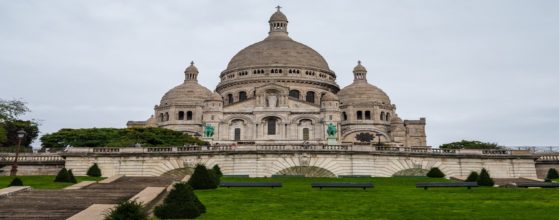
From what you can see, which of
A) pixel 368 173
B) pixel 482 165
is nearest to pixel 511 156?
pixel 482 165

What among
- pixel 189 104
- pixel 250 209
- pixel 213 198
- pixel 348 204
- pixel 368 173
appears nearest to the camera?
pixel 250 209

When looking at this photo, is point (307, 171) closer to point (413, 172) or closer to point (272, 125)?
point (413, 172)

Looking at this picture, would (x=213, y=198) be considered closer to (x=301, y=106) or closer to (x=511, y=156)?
(x=511, y=156)

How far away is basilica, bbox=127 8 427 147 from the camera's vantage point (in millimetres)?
76938

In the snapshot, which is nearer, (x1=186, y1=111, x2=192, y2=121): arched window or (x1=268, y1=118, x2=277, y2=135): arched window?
(x1=268, y1=118, x2=277, y2=135): arched window

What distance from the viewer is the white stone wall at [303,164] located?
43.7m

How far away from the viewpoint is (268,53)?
304ft

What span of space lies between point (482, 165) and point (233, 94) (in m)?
51.0

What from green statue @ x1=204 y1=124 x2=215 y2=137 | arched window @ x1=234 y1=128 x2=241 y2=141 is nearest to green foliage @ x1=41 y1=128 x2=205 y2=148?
green statue @ x1=204 y1=124 x2=215 y2=137

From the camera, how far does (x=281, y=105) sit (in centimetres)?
7819

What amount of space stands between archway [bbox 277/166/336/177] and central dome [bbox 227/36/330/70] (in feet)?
157

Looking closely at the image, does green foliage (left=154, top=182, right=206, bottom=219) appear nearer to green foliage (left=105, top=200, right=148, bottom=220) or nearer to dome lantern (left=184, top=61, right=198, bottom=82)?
green foliage (left=105, top=200, right=148, bottom=220)

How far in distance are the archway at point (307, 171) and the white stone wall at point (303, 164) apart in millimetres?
240

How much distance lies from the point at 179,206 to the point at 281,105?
60.5m
